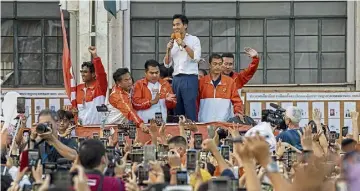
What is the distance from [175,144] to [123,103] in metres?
5.32

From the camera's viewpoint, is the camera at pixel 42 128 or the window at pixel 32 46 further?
the window at pixel 32 46

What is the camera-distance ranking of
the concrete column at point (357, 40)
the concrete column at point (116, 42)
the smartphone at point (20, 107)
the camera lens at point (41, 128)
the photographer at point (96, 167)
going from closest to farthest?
the photographer at point (96, 167) → the camera lens at point (41, 128) → the smartphone at point (20, 107) → the concrete column at point (116, 42) → the concrete column at point (357, 40)

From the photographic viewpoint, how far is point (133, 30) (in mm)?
30547

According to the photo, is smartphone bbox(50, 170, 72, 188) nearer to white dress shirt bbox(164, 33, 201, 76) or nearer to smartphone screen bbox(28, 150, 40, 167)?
smartphone screen bbox(28, 150, 40, 167)

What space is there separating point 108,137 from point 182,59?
3315 millimetres

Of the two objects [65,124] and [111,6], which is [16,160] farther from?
[111,6]

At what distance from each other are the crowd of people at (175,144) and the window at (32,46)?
7718 mm

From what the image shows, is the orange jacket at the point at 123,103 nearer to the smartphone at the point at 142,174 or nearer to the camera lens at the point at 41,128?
the camera lens at the point at 41,128

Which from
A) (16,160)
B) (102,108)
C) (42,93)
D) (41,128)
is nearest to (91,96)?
(102,108)

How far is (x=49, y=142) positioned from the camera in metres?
15.8

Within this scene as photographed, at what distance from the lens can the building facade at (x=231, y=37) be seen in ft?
99.9

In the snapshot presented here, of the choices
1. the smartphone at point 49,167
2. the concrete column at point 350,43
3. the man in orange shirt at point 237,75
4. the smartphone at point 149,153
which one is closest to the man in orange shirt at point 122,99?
the man in orange shirt at point 237,75

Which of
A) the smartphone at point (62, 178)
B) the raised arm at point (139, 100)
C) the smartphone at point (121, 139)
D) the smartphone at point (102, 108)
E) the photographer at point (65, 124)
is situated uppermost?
the raised arm at point (139, 100)

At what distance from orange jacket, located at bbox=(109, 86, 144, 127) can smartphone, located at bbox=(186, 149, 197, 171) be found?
655 cm
